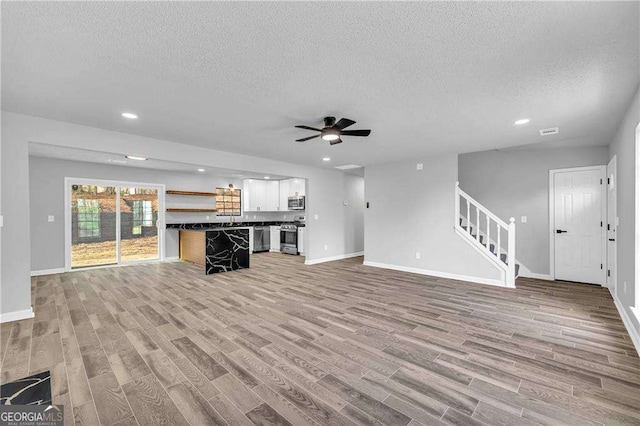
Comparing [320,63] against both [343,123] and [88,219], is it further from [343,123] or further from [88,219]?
[88,219]

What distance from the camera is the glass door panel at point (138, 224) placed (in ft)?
22.2

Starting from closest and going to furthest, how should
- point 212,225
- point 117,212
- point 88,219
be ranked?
point 88,219
point 117,212
point 212,225

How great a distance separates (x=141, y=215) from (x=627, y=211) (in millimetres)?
8884

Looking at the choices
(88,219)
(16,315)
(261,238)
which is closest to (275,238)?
(261,238)

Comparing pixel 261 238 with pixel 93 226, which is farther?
pixel 261 238

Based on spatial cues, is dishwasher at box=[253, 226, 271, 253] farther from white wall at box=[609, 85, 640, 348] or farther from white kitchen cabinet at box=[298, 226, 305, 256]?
white wall at box=[609, 85, 640, 348]

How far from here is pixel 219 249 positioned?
20.0 feet

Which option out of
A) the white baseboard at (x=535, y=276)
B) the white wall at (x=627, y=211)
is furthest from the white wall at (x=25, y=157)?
the white baseboard at (x=535, y=276)

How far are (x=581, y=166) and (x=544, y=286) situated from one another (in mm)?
2362

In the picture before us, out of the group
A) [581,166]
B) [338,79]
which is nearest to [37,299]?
[338,79]

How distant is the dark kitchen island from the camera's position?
5.96m

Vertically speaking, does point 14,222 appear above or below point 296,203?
below

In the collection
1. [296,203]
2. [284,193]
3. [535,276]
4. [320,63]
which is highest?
[320,63]

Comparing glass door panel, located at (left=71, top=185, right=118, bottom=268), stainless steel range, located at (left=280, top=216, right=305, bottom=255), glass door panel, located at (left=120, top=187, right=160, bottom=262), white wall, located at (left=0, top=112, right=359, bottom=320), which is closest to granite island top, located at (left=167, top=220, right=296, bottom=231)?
glass door panel, located at (left=120, top=187, right=160, bottom=262)
